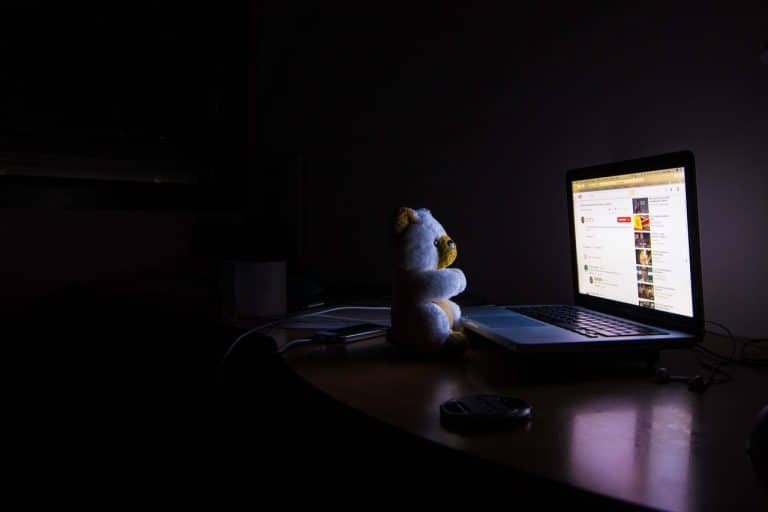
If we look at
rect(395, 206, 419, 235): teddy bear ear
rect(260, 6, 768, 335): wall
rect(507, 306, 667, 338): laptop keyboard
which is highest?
rect(260, 6, 768, 335): wall

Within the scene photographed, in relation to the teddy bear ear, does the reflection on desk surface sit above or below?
below

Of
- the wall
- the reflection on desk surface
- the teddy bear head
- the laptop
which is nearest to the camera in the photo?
the reflection on desk surface

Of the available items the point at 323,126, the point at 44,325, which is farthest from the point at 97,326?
the point at 323,126

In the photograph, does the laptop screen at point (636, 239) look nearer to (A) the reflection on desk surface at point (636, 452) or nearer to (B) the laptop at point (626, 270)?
(B) the laptop at point (626, 270)

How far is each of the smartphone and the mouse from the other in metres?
0.61

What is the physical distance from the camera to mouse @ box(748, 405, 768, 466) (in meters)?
0.48

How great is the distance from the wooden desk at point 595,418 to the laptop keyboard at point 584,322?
0.06 m

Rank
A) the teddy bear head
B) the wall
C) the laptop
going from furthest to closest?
1. the wall
2. the teddy bear head
3. the laptop

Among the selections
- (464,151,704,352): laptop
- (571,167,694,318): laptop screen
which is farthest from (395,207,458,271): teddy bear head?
(571,167,694,318): laptop screen

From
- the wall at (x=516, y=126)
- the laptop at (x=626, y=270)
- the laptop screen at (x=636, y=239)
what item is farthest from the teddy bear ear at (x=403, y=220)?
the wall at (x=516, y=126)

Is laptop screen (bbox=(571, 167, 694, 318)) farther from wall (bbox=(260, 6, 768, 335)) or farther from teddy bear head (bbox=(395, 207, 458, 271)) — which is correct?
teddy bear head (bbox=(395, 207, 458, 271))

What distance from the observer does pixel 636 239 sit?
914mm

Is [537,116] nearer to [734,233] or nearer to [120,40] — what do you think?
[734,233]

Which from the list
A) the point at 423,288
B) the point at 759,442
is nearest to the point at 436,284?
the point at 423,288
